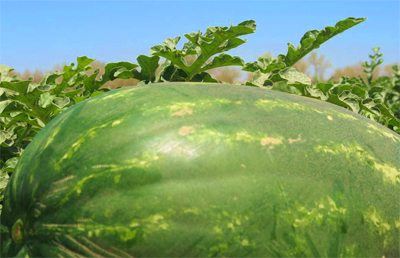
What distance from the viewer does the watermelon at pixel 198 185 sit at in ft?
5.07

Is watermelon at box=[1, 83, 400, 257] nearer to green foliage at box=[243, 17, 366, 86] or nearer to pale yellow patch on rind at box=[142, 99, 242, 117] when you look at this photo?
pale yellow patch on rind at box=[142, 99, 242, 117]

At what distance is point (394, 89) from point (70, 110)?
511 centimetres

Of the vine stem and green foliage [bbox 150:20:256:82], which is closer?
green foliage [bbox 150:20:256:82]

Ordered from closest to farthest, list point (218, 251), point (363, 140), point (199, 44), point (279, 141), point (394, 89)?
point (218, 251) < point (279, 141) < point (363, 140) < point (199, 44) < point (394, 89)

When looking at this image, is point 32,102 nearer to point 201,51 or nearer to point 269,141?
point 201,51

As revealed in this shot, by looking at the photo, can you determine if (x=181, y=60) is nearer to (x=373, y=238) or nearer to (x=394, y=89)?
(x=373, y=238)

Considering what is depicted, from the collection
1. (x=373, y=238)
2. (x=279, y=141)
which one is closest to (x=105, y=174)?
(x=279, y=141)

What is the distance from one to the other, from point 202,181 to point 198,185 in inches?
0.8

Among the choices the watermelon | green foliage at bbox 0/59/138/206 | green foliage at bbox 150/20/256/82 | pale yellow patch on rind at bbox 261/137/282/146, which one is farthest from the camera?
green foliage at bbox 0/59/138/206

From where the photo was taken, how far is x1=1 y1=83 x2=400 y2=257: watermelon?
1.54 metres

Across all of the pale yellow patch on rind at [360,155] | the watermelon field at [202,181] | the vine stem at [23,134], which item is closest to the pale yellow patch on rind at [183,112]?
the watermelon field at [202,181]

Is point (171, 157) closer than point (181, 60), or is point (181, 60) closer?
point (171, 157)

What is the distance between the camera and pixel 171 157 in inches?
63.2

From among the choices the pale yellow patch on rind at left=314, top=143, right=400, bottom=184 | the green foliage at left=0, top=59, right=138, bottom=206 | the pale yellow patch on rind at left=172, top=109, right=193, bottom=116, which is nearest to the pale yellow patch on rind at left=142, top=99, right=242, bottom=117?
the pale yellow patch on rind at left=172, top=109, right=193, bottom=116
